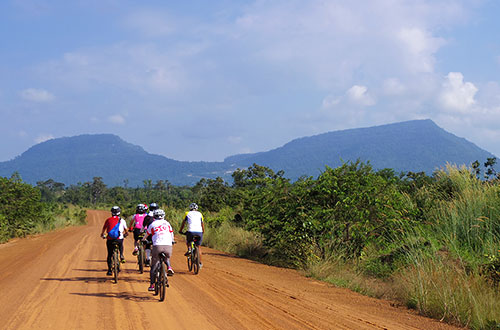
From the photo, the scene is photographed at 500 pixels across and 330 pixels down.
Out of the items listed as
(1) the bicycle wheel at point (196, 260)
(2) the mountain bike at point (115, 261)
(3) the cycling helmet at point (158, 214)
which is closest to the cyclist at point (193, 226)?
(1) the bicycle wheel at point (196, 260)

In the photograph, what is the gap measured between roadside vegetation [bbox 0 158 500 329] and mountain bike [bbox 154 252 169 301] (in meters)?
4.82

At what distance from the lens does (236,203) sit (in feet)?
115

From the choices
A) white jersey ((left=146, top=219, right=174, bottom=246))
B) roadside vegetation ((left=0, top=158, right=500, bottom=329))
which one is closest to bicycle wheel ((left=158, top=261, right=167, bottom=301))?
white jersey ((left=146, top=219, right=174, bottom=246))

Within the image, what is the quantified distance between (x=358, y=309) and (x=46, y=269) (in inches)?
364

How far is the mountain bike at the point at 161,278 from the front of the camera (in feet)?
29.0

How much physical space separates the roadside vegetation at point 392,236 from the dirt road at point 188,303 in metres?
0.71

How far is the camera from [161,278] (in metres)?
8.97

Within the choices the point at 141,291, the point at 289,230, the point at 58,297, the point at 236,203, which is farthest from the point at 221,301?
the point at 236,203

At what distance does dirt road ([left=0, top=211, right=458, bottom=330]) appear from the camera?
7.26 meters

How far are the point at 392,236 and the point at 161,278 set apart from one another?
25.6 feet

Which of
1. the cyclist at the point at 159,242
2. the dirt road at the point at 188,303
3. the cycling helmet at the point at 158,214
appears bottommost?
the dirt road at the point at 188,303

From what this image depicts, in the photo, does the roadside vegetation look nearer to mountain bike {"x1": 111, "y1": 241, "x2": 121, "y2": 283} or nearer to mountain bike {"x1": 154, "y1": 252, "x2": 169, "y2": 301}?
mountain bike {"x1": 154, "y1": 252, "x2": 169, "y2": 301}

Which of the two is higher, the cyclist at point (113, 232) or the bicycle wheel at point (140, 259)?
the cyclist at point (113, 232)

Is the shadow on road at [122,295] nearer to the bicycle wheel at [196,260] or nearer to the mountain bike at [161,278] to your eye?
the mountain bike at [161,278]
